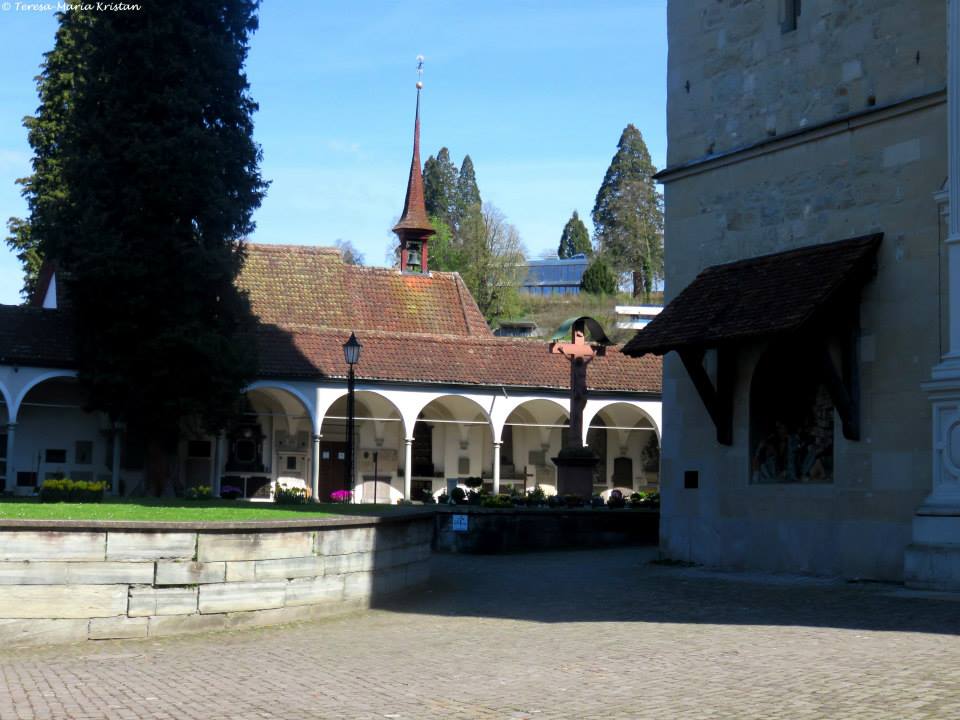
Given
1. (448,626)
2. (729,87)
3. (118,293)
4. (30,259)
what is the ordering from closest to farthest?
(448,626), (729,87), (118,293), (30,259)

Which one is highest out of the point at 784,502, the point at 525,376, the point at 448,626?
the point at 525,376

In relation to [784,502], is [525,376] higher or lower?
higher

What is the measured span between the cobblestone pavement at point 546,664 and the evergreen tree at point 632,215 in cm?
7697

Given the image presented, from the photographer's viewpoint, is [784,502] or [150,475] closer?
[784,502]

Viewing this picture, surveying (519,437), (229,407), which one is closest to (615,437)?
(519,437)

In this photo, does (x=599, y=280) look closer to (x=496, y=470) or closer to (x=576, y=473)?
(x=496, y=470)

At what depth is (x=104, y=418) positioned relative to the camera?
38219 millimetres

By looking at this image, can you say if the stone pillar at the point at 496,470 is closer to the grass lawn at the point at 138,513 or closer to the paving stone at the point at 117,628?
the grass lawn at the point at 138,513

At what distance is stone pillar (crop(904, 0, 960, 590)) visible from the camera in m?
14.6

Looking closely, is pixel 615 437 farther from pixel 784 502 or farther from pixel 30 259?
pixel 784 502

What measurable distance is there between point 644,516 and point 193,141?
16.3 m

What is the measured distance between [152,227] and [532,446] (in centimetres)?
1667

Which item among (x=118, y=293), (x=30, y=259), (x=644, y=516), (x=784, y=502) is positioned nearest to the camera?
(x=784, y=502)

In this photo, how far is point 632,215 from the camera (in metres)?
91.9
